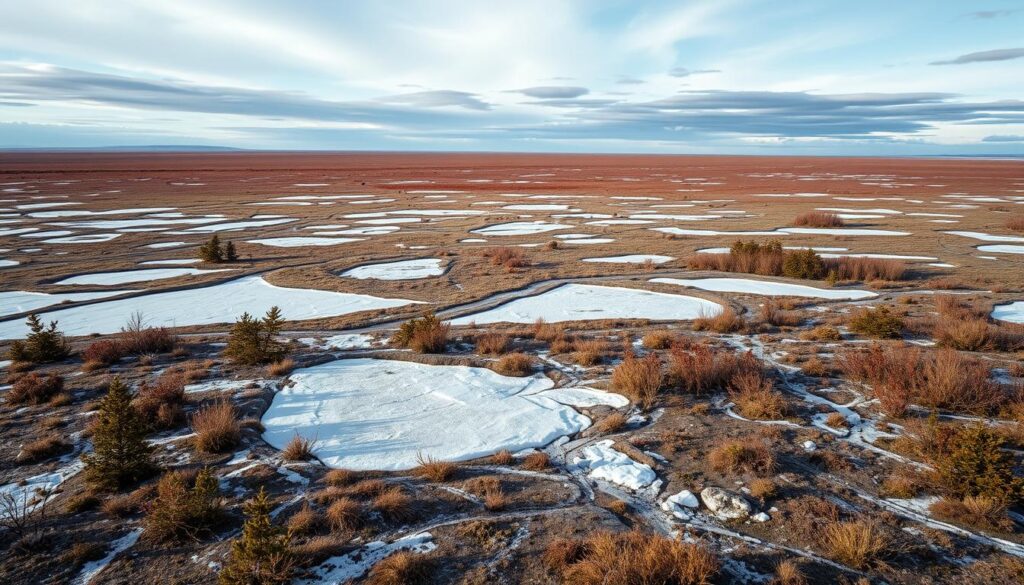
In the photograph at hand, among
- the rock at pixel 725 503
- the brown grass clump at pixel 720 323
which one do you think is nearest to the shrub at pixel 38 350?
the rock at pixel 725 503

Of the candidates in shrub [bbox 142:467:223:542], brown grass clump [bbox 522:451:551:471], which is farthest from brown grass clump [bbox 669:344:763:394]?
shrub [bbox 142:467:223:542]

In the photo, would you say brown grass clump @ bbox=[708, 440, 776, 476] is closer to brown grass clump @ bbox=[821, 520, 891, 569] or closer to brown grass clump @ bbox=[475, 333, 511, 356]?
brown grass clump @ bbox=[821, 520, 891, 569]

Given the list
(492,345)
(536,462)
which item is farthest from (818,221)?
(536,462)

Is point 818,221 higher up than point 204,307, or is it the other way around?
point 818,221

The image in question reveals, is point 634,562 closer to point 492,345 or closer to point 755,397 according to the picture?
point 755,397

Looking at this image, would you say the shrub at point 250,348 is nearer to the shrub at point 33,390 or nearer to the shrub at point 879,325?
the shrub at point 33,390

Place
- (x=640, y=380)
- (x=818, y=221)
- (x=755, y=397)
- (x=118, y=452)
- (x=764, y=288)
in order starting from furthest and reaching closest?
(x=818, y=221), (x=764, y=288), (x=640, y=380), (x=755, y=397), (x=118, y=452)
